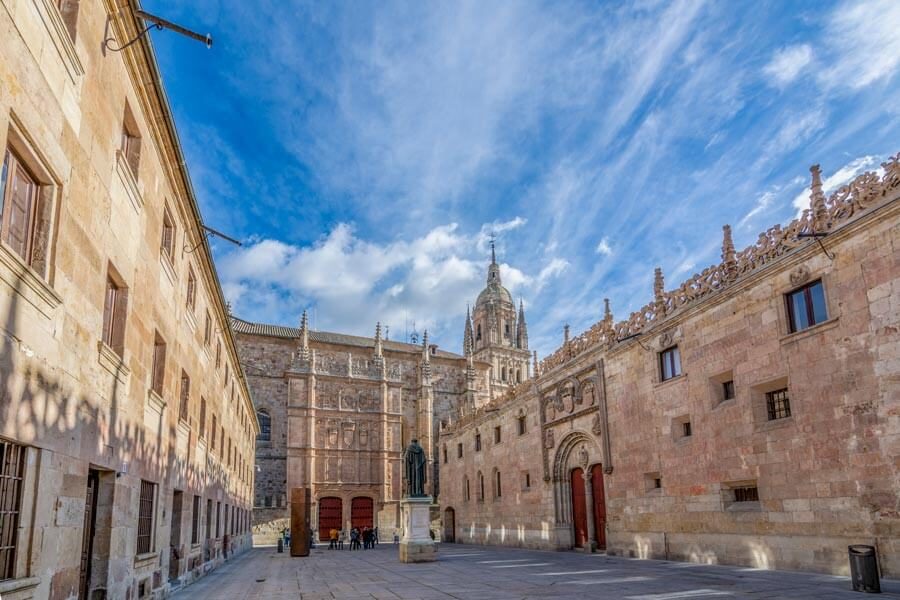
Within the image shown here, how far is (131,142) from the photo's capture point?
36.6ft

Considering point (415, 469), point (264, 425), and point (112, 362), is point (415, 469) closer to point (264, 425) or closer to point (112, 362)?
point (112, 362)

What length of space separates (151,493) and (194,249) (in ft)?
23.5

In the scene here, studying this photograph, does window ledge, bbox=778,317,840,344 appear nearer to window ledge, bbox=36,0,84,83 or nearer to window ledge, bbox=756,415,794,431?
window ledge, bbox=756,415,794,431

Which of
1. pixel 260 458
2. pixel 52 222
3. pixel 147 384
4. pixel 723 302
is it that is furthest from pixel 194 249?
pixel 260 458

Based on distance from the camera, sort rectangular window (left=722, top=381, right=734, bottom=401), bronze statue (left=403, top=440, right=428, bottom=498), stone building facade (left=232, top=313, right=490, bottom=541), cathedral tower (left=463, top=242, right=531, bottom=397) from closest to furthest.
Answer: rectangular window (left=722, top=381, right=734, bottom=401) → bronze statue (left=403, top=440, right=428, bottom=498) → stone building facade (left=232, top=313, right=490, bottom=541) → cathedral tower (left=463, top=242, right=531, bottom=397)

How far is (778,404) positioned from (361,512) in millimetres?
45698

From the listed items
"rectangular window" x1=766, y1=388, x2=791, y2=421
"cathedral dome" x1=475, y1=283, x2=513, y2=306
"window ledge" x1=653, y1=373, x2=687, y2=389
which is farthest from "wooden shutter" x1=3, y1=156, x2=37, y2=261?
"cathedral dome" x1=475, y1=283, x2=513, y2=306

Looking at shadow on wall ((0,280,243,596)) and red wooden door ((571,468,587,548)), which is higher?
shadow on wall ((0,280,243,596))

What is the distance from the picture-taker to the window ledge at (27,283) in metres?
5.81

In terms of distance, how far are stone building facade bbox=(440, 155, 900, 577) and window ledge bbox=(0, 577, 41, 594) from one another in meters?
14.1

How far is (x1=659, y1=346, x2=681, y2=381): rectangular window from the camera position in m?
19.8

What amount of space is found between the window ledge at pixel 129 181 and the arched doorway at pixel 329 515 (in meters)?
47.4

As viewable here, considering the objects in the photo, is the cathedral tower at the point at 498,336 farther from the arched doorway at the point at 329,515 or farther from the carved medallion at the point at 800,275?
the carved medallion at the point at 800,275

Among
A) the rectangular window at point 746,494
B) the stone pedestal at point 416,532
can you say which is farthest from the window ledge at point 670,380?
the stone pedestal at point 416,532
